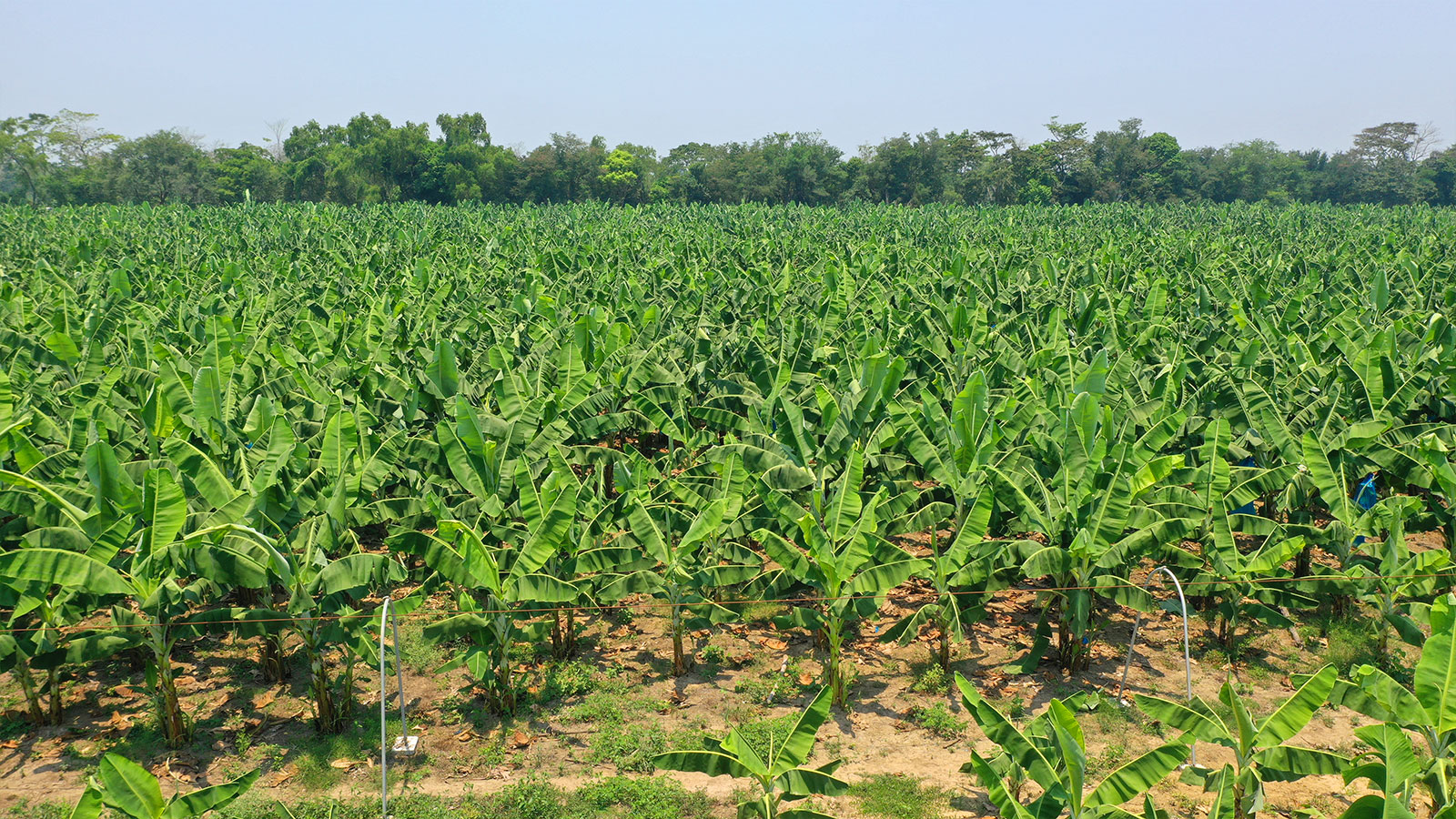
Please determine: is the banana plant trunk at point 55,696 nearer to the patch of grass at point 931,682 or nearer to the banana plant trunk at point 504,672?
the banana plant trunk at point 504,672

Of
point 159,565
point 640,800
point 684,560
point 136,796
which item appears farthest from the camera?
point 684,560

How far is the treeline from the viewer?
70.8 metres

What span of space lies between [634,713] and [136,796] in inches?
122

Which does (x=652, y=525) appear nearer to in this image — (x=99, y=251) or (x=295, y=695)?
(x=295, y=695)

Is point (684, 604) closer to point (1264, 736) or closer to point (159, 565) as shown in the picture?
point (159, 565)

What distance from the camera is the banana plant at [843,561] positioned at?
19.8ft

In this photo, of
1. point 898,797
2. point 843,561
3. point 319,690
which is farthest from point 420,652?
point 898,797

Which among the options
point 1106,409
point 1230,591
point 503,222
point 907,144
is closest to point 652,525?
point 1106,409

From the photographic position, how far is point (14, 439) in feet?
20.7

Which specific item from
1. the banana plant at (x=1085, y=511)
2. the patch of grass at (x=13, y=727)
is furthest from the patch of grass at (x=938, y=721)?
the patch of grass at (x=13, y=727)

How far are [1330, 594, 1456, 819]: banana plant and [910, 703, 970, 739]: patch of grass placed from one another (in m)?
2.33

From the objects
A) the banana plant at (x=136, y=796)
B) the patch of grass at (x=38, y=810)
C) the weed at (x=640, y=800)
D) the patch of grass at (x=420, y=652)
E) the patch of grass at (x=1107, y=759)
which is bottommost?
the patch of grass at (x=1107, y=759)

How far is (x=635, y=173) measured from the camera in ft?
267

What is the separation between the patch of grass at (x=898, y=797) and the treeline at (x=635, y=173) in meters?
65.5
